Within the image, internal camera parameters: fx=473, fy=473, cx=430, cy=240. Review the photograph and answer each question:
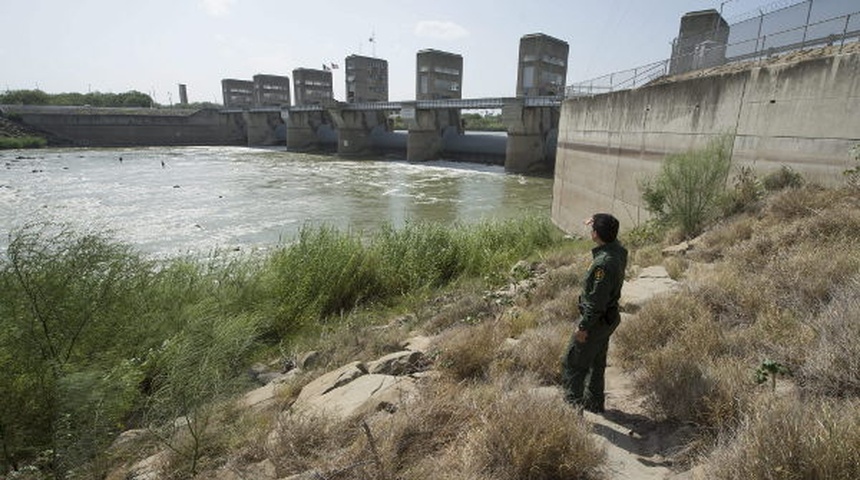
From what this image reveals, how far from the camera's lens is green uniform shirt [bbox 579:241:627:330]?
11.0 ft

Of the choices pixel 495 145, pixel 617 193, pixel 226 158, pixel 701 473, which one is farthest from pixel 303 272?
pixel 226 158

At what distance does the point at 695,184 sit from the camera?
8.90m

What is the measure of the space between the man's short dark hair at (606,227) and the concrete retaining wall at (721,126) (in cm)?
681

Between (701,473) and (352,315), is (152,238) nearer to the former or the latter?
(352,315)

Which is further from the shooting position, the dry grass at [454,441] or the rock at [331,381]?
the rock at [331,381]

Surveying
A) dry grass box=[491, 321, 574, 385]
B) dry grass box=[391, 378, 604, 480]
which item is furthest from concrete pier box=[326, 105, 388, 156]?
dry grass box=[391, 378, 604, 480]

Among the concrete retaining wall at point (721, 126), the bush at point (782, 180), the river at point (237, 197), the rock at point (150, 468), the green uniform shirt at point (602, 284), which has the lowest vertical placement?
the river at point (237, 197)

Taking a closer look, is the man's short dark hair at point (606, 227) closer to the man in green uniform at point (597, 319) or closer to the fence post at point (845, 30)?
the man in green uniform at point (597, 319)

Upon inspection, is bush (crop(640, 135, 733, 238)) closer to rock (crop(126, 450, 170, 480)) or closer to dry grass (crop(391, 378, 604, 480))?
dry grass (crop(391, 378, 604, 480))

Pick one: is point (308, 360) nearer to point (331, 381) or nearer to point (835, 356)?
point (331, 381)

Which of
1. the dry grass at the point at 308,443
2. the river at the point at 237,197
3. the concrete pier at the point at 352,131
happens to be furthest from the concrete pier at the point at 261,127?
the dry grass at the point at 308,443

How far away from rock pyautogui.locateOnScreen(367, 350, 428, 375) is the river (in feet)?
33.8

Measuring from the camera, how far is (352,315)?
320 inches

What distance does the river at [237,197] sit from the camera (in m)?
18.5
